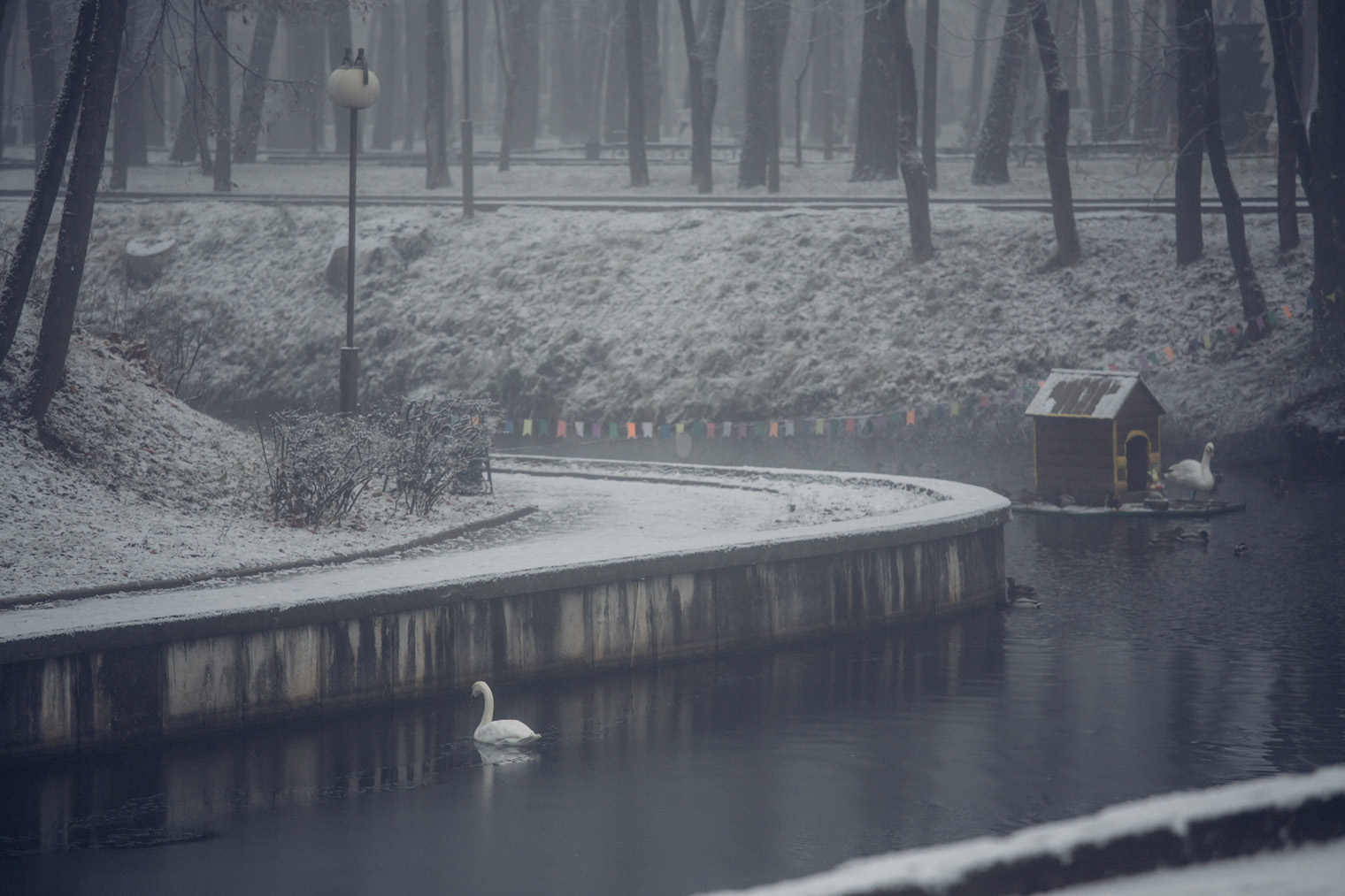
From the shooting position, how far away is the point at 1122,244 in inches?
1168

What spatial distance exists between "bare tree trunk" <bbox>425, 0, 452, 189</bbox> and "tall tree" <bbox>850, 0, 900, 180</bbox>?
10.8 m

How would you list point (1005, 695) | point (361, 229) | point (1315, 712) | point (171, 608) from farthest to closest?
1. point (361, 229)
2. point (1005, 695)
3. point (1315, 712)
4. point (171, 608)

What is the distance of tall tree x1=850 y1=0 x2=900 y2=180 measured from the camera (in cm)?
3481

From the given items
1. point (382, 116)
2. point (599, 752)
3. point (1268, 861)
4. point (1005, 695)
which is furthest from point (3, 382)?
point (382, 116)

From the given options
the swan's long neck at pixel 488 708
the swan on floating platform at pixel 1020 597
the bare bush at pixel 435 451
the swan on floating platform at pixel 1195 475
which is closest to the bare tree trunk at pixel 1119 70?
the swan on floating platform at pixel 1195 475

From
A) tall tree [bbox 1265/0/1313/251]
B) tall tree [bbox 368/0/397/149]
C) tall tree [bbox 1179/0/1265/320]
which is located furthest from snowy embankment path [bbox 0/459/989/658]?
tall tree [bbox 368/0/397/149]

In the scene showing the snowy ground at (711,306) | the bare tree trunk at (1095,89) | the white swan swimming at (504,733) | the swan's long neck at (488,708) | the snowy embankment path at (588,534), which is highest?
the bare tree trunk at (1095,89)

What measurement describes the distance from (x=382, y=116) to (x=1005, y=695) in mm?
47491

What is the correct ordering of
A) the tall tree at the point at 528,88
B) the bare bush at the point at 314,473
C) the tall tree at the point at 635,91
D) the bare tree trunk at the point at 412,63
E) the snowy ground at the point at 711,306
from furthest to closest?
1. the bare tree trunk at the point at 412,63
2. the tall tree at the point at 528,88
3. the tall tree at the point at 635,91
4. the snowy ground at the point at 711,306
5. the bare bush at the point at 314,473

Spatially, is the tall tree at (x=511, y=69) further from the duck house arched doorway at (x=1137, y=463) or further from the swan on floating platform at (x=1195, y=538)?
the swan on floating platform at (x=1195, y=538)

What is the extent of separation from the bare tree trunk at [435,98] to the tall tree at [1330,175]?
21.4 metres

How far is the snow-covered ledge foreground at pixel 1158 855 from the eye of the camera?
329 cm

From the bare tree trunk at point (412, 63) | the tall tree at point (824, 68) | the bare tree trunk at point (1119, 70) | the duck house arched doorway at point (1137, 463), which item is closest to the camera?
the duck house arched doorway at point (1137, 463)

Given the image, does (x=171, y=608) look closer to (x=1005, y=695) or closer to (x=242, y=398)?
(x=1005, y=695)
